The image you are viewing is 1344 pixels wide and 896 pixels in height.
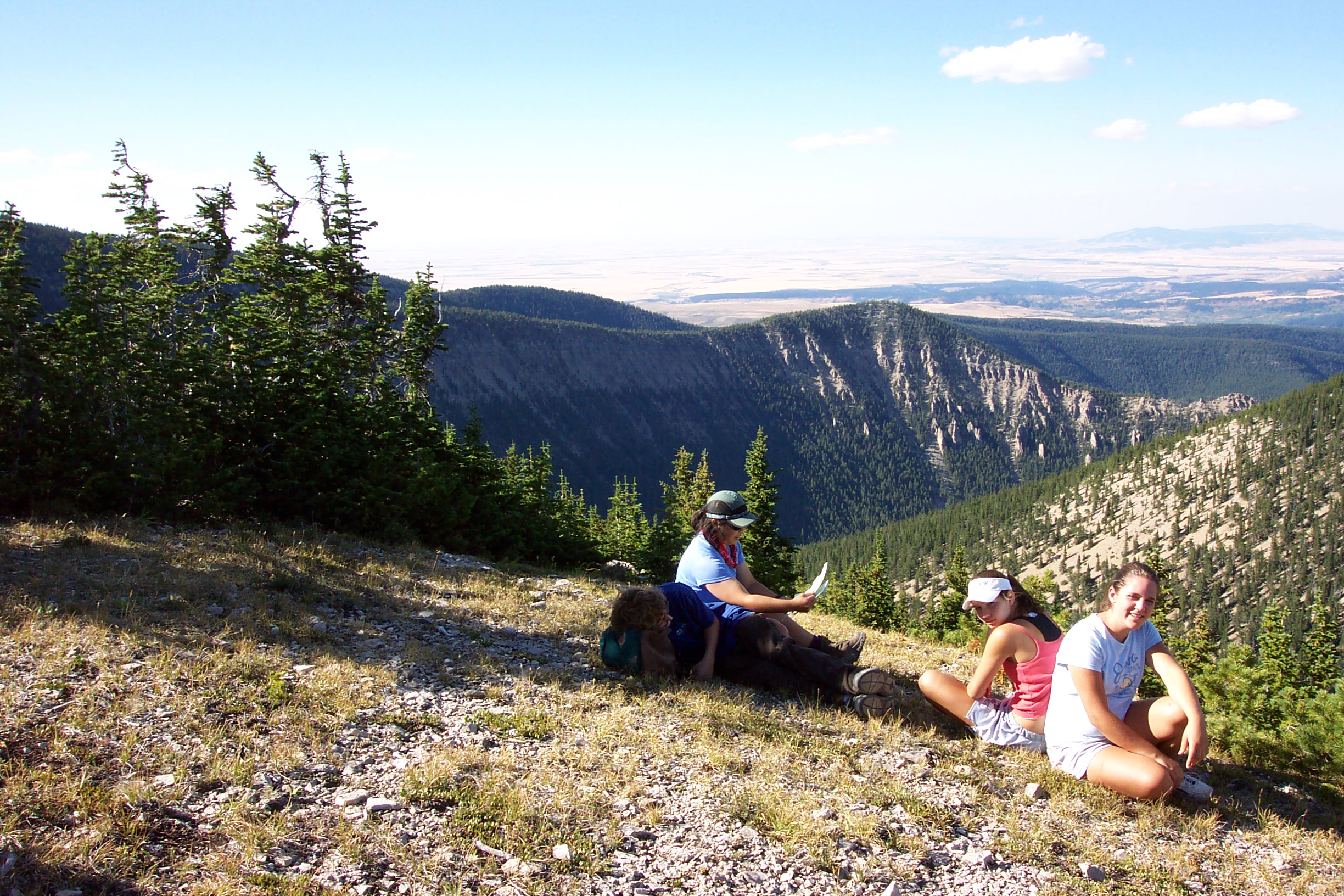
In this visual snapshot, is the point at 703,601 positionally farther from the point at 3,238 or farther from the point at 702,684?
the point at 3,238

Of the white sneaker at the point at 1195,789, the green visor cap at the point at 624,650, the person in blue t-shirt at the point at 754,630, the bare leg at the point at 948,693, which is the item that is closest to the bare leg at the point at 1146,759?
the white sneaker at the point at 1195,789

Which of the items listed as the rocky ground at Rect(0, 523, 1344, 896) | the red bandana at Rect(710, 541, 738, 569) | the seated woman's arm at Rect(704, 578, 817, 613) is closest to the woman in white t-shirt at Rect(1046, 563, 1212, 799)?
the rocky ground at Rect(0, 523, 1344, 896)

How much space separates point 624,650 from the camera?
8.06 metres

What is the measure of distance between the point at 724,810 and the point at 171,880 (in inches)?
134

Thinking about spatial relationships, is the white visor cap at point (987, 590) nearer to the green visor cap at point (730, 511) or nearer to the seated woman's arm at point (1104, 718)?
the seated woman's arm at point (1104, 718)

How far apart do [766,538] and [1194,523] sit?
6030 inches

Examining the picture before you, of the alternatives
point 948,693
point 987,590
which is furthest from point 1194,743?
point 948,693

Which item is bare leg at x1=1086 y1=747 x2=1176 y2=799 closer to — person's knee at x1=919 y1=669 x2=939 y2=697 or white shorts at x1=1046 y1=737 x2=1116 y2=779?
white shorts at x1=1046 y1=737 x2=1116 y2=779

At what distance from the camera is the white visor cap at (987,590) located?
6.45 meters

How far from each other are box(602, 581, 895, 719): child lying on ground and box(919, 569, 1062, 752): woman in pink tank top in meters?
0.82

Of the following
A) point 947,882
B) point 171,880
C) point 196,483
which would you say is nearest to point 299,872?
point 171,880

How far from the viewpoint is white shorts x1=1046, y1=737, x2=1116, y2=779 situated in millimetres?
6074

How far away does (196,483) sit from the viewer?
1232 centimetres

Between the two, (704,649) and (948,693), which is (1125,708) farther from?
(704,649)
